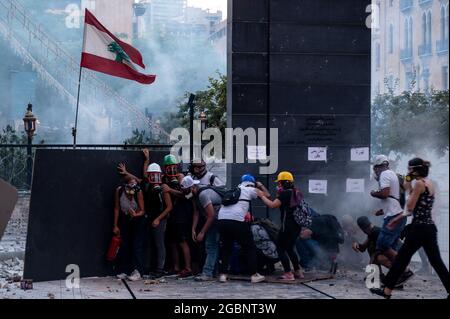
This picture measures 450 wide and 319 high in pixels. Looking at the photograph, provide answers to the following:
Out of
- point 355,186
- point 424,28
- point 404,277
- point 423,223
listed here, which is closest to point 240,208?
point 404,277

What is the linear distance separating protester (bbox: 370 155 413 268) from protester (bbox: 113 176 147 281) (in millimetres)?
3251

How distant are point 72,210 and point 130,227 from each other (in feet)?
2.77

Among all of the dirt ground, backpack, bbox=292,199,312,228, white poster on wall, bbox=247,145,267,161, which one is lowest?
the dirt ground

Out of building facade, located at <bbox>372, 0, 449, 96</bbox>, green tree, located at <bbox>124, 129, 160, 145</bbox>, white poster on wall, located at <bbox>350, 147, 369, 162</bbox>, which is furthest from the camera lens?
green tree, located at <bbox>124, 129, 160, 145</bbox>

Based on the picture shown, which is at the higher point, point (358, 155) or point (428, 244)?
point (358, 155)

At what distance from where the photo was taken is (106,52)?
1390 centimetres

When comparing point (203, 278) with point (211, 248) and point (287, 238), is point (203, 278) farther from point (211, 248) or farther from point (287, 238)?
point (287, 238)

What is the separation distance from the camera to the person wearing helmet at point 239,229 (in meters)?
12.7

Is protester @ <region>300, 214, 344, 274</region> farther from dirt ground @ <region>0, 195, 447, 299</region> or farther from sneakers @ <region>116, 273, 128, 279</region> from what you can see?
sneakers @ <region>116, 273, 128, 279</region>

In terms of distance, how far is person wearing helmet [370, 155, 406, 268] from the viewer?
40.2 ft

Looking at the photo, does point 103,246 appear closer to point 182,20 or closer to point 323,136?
point 323,136

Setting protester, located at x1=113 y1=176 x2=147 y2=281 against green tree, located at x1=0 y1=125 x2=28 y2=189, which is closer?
protester, located at x1=113 y1=176 x2=147 y2=281

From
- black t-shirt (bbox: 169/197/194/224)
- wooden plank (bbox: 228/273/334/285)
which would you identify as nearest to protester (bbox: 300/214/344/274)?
wooden plank (bbox: 228/273/334/285)
